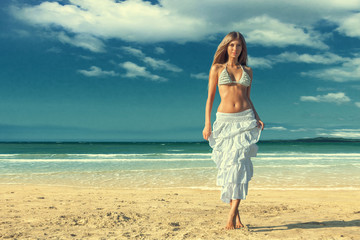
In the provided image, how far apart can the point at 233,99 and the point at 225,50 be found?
0.71 m

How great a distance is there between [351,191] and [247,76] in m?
6.40

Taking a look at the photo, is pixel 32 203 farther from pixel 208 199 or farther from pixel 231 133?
pixel 231 133

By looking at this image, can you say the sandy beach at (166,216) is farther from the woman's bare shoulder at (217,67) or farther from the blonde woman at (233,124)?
the woman's bare shoulder at (217,67)

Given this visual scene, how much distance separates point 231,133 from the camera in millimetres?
3963

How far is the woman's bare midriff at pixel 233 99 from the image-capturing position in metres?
4.03

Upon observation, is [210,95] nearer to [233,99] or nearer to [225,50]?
[233,99]

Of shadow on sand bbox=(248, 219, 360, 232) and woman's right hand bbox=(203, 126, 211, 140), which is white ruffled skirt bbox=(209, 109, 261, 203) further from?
shadow on sand bbox=(248, 219, 360, 232)

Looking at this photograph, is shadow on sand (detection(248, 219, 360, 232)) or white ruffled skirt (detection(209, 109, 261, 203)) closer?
white ruffled skirt (detection(209, 109, 261, 203))

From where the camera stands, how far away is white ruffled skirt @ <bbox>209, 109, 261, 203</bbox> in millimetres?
3902

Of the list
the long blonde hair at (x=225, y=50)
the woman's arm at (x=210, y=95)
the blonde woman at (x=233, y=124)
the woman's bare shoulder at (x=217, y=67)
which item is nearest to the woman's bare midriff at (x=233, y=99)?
the blonde woman at (x=233, y=124)

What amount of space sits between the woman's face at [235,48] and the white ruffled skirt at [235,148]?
0.75 m

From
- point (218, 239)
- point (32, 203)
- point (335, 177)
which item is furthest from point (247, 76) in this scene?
point (335, 177)

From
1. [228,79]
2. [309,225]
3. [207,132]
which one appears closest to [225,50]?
[228,79]

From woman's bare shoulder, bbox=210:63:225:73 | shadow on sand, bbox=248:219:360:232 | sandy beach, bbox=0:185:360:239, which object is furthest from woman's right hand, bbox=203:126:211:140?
shadow on sand, bbox=248:219:360:232
